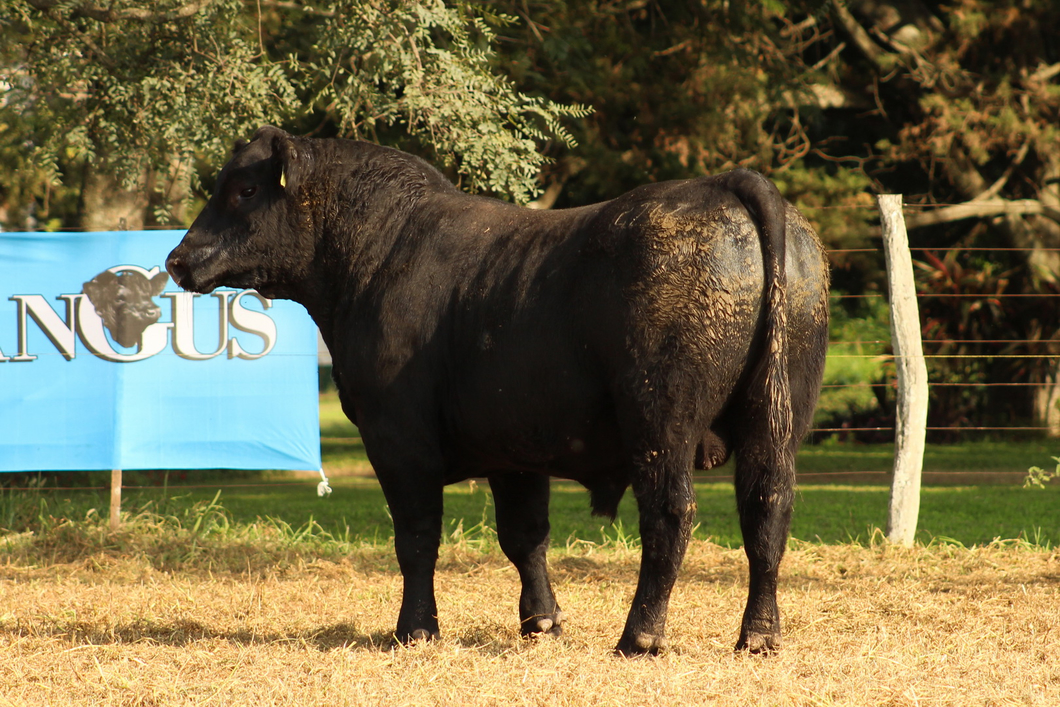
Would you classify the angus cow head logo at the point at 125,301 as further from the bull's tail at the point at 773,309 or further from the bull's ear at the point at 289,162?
the bull's tail at the point at 773,309

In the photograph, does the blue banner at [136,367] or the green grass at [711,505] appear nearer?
the blue banner at [136,367]

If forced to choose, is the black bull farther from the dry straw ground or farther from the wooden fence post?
the wooden fence post

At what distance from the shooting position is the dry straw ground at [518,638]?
371 centimetres

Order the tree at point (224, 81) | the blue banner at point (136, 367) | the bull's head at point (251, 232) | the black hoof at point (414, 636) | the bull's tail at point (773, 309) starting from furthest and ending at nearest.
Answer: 1. the blue banner at point (136, 367)
2. the tree at point (224, 81)
3. the bull's head at point (251, 232)
4. the black hoof at point (414, 636)
5. the bull's tail at point (773, 309)

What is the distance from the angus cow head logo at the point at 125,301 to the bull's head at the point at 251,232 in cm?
297

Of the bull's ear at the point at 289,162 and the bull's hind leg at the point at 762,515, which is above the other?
the bull's ear at the point at 289,162

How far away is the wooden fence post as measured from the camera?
284 inches

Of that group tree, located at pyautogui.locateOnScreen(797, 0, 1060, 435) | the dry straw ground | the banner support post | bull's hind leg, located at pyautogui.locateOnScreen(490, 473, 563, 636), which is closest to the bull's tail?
the dry straw ground

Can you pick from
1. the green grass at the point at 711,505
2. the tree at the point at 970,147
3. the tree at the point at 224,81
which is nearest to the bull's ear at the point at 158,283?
the tree at the point at 224,81

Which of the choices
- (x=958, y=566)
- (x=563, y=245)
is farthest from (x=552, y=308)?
(x=958, y=566)

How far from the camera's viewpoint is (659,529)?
12.9 feet

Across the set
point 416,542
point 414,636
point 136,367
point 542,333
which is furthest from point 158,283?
point 542,333

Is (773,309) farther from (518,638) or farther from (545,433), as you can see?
(518,638)

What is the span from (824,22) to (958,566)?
9145mm
